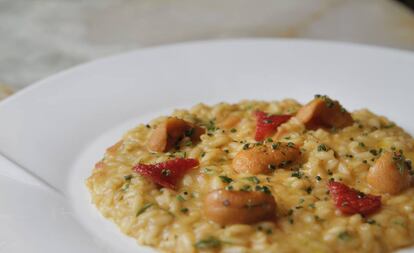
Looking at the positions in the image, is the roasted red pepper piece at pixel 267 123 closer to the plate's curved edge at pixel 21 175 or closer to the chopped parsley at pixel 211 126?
the chopped parsley at pixel 211 126

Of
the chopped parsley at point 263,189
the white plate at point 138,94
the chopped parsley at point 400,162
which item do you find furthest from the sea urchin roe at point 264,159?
the white plate at point 138,94

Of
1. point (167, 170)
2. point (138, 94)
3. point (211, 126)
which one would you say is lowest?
point (167, 170)

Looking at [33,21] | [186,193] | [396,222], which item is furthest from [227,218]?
[33,21]

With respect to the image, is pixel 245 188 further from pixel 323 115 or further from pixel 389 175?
pixel 323 115

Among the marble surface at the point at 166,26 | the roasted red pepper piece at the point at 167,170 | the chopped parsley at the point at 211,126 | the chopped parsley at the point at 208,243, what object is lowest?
the chopped parsley at the point at 208,243

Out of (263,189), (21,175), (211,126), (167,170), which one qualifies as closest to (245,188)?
(263,189)

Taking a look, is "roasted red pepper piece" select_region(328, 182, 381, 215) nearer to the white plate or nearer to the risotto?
the risotto
